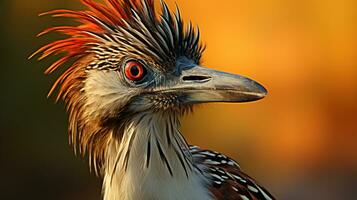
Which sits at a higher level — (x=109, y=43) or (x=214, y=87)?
(x=109, y=43)

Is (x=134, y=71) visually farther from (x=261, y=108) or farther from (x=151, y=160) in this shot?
Result: (x=261, y=108)

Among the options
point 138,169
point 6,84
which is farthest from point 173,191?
point 6,84

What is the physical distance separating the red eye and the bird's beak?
0.35 ft

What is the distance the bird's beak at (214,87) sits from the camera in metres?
2.61

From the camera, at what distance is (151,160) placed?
2.76m

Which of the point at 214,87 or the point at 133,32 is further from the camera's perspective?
the point at 133,32

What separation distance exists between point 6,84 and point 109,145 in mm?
3673

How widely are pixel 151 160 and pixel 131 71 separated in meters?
0.28

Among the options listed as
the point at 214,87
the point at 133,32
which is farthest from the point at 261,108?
the point at 214,87

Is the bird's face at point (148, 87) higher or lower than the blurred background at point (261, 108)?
higher

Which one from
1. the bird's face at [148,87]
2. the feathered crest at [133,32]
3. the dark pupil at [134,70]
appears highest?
the feathered crest at [133,32]

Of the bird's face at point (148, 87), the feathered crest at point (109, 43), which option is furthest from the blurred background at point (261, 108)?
the bird's face at point (148, 87)

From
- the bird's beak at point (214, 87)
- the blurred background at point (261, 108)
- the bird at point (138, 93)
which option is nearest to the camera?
the bird's beak at point (214, 87)

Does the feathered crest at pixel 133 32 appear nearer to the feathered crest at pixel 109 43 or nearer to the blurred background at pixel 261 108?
the feathered crest at pixel 109 43
